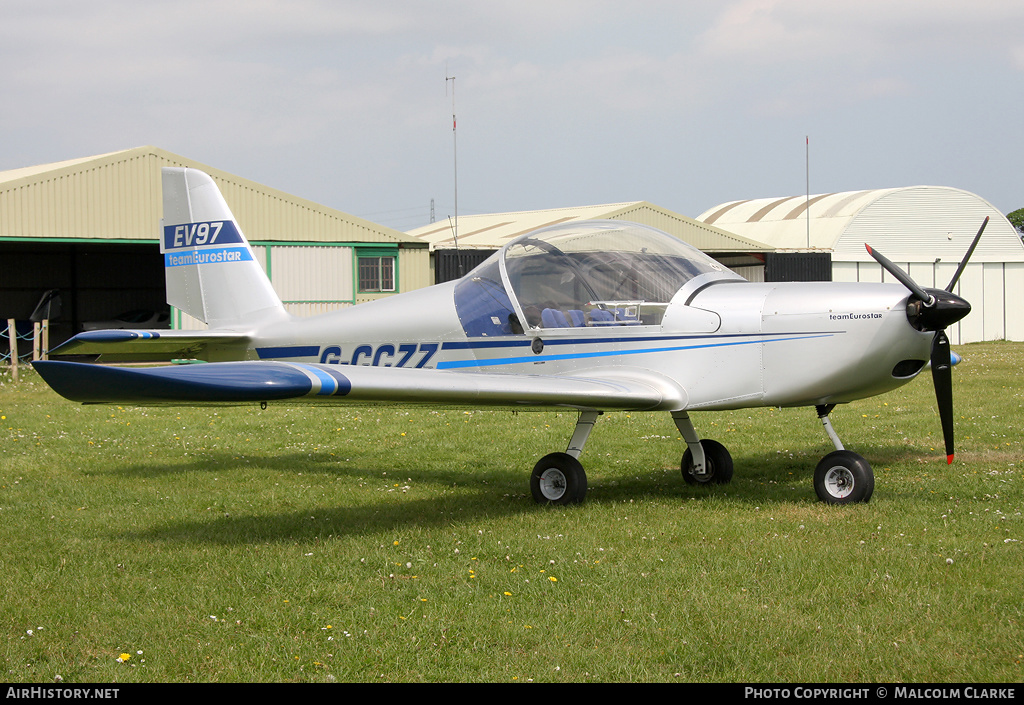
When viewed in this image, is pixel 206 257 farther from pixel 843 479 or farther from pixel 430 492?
pixel 843 479

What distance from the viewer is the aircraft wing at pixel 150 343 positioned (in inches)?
320

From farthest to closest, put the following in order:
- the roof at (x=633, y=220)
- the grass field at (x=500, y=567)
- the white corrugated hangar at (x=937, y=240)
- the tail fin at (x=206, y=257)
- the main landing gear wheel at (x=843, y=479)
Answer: the white corrugated hangar at (x=937, y=240) < the roof at (x=633, y=220) < the tail fin at (x=206, y=257) < the main landing gear wheel at (x=843, y=479) < the grass field at (x=500, y=567)

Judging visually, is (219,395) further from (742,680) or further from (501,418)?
(501,418)

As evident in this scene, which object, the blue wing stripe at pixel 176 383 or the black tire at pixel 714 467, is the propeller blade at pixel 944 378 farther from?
the blue wing stripe at pixel 176 383

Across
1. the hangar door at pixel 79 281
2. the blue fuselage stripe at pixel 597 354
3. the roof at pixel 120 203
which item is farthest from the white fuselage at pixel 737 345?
the hangar door at pixel 79 281

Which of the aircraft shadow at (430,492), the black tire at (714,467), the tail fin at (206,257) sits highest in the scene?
the tail fin at (206,257)

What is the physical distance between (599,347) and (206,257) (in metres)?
4.96

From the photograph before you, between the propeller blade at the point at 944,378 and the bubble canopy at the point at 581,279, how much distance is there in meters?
1.73

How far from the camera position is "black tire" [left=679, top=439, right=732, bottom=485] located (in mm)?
8211

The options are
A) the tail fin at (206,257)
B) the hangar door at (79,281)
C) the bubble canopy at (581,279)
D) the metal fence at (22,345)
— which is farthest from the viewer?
the hangar door at (79,281)

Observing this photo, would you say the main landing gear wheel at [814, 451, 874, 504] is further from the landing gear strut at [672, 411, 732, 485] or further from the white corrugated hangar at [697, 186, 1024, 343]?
the white corrugated hangar at [697, 186, 1024, 343]

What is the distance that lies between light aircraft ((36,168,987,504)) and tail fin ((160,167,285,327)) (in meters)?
0.87

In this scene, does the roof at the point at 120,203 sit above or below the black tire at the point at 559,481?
above

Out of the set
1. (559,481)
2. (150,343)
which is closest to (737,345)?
(559,481)
